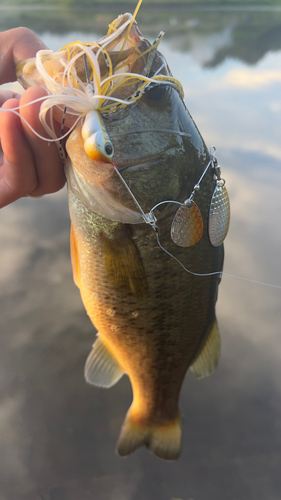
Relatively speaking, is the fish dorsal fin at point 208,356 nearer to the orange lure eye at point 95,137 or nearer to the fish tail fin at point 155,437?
the fish tail fin at point 155,437

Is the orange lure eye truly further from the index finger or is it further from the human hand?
the index finger

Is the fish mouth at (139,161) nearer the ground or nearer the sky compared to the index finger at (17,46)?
nearer the ground

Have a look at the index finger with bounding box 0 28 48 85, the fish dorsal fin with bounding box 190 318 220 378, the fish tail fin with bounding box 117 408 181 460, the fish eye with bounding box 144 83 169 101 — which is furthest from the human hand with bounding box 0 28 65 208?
the fish tail fin with bounding box 117 408 181 460

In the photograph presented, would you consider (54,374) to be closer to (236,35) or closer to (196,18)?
(236,35)

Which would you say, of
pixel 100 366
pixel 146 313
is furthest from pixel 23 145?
pixel 100 366

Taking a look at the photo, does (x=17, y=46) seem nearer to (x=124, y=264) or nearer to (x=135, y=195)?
(x=135, y=195)

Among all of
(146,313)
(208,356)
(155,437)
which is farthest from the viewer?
(155,437)

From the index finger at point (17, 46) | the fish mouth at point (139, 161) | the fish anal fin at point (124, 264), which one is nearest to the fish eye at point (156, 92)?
the fish mouth at point (139, 161)
